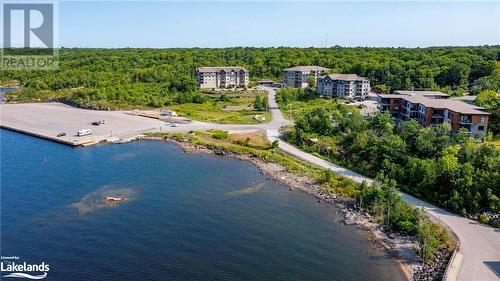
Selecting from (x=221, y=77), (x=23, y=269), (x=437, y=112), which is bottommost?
(x=23, y=269)

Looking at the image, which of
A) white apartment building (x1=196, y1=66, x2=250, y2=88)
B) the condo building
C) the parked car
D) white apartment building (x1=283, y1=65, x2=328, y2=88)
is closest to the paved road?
the parked car

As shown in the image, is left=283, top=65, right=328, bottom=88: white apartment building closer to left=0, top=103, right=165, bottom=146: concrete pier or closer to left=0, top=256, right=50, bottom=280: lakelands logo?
left=0, top=103, right=165, bottom=146: concrete pier

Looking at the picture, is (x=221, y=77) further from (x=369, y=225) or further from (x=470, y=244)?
(x=470, y=244)

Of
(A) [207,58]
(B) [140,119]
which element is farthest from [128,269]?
(A) [207,58]

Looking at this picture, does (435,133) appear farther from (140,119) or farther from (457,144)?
(140,119)

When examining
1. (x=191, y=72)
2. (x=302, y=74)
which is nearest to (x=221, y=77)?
(x=191, y=72)

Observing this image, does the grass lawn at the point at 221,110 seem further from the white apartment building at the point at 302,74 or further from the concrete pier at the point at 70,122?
the white apartment building at the point at 302,74
